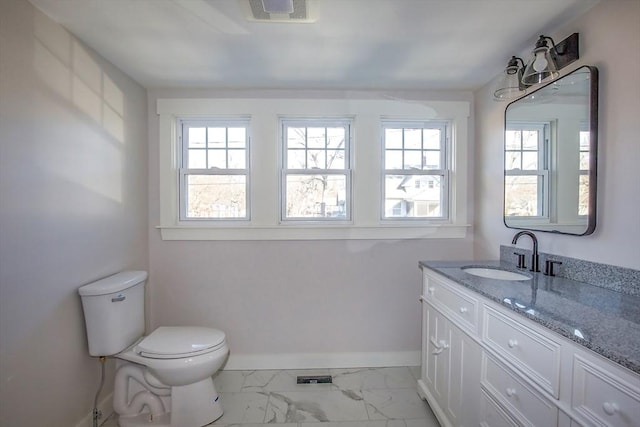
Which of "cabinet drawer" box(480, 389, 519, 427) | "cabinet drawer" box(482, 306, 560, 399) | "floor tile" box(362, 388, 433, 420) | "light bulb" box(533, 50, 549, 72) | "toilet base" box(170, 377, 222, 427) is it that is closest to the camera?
"cabinet drawer" box(482, 306, 560, 399)

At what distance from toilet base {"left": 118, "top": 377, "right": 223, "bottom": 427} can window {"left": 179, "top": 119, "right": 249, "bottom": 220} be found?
1.20 m

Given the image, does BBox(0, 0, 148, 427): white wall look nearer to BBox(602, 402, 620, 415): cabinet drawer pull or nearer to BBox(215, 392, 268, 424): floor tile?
BBox(215, 392, 268, 424): floor tile

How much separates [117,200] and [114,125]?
49 cm

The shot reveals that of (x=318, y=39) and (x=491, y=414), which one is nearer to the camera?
(x=491, y=414)

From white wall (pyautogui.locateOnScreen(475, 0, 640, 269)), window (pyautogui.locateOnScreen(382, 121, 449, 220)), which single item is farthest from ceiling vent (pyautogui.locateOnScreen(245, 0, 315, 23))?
white wall (pyautogui.locateOnScreen(475, 0, 640, 269))

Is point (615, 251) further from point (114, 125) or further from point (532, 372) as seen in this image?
point (114, 125)

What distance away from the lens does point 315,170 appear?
2.45 metres

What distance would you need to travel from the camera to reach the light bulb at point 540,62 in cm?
146

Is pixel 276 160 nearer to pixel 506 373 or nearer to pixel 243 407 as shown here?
pixel 243 407

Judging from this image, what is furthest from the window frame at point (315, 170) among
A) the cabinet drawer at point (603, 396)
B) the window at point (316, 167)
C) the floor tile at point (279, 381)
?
the cabinet drawer at point (603, 396)

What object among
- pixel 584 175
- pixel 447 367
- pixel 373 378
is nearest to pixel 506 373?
pixel 447 367

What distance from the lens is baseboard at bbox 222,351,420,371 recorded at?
7.93 feet

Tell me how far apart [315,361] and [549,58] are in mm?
2432

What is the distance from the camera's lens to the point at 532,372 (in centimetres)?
107
